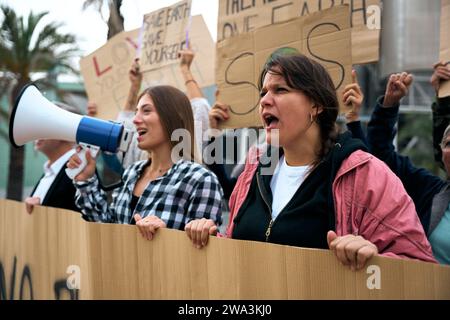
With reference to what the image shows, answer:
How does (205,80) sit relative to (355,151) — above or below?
above

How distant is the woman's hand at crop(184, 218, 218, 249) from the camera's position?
1876 millimetres

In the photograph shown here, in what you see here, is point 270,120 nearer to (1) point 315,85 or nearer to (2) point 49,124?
(1) point 315,85

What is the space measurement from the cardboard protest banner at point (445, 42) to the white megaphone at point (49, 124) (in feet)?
4.44

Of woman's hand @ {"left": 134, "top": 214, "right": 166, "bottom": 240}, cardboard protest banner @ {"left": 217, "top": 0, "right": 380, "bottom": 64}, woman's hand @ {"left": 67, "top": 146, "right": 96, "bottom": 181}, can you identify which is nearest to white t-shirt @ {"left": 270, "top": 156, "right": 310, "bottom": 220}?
woman's hand @ {"left": 134, "top": 214, "right": 166, "bottom": 240}

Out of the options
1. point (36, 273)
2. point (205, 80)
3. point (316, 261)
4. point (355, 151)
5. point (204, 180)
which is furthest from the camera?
point (205, 80)

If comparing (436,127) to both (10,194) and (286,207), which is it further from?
(10,194)

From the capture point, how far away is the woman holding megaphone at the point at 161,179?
255cm

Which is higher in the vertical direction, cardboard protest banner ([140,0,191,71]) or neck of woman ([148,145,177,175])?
cardboard protest banner ([140,0,191,71])

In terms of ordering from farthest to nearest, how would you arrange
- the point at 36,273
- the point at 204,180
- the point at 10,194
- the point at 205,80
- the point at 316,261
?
1. the point at 10,194
2. the point at 205,80
3. the point at 36,273
4. the point at 204,180
5. the point at 316,261

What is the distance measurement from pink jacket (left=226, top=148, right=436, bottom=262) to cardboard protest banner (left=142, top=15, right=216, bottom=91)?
208cm

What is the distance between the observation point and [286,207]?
1893mm

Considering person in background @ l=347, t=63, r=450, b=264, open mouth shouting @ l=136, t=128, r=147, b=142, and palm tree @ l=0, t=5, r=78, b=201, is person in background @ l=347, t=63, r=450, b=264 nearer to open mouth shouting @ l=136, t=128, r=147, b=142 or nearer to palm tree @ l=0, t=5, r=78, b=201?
open mouth shouting @ l=136, t=128, r=147, b=142

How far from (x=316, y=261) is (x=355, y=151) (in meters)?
0.42
